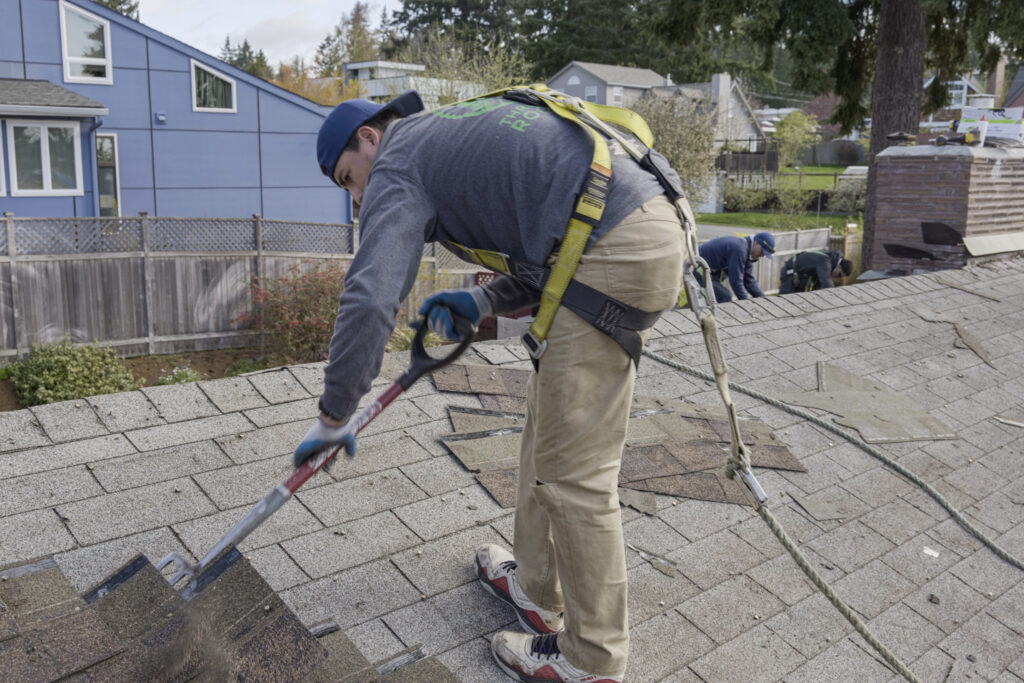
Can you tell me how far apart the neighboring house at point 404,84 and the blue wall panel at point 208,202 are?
15.2 feet

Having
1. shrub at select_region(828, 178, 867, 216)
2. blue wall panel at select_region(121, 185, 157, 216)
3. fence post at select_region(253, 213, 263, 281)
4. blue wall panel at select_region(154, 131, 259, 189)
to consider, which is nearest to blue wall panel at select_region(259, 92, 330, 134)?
blue wall panel at select_region(154, 131, 259, 189)

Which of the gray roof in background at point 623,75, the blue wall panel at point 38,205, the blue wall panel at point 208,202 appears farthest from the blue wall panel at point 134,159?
the gray roof in background at point 623,75

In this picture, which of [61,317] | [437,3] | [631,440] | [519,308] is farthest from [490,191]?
[437,3]

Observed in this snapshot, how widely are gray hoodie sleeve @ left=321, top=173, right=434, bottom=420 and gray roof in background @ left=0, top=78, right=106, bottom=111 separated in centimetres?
1768

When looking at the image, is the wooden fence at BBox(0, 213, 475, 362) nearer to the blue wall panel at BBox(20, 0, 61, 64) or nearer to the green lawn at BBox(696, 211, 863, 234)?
the blue wall panel at BBox(20, 0, 61, 64)

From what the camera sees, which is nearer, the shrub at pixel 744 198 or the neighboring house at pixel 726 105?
the shrub at pixel 744 198

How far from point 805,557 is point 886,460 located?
148 centimetres

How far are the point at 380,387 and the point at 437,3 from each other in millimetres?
43742

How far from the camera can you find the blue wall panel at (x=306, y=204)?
21188mm

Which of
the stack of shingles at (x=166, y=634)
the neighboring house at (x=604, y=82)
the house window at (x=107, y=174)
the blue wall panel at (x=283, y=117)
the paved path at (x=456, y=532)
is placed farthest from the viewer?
the neighboring house at (x=604, y=82)

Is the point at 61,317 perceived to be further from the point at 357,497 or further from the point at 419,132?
the point at 419,132

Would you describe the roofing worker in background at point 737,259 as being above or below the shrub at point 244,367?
above

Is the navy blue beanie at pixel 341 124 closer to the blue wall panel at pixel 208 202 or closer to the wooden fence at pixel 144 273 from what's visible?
the wooden fence at pixel 144 273

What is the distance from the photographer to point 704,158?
983 inches
